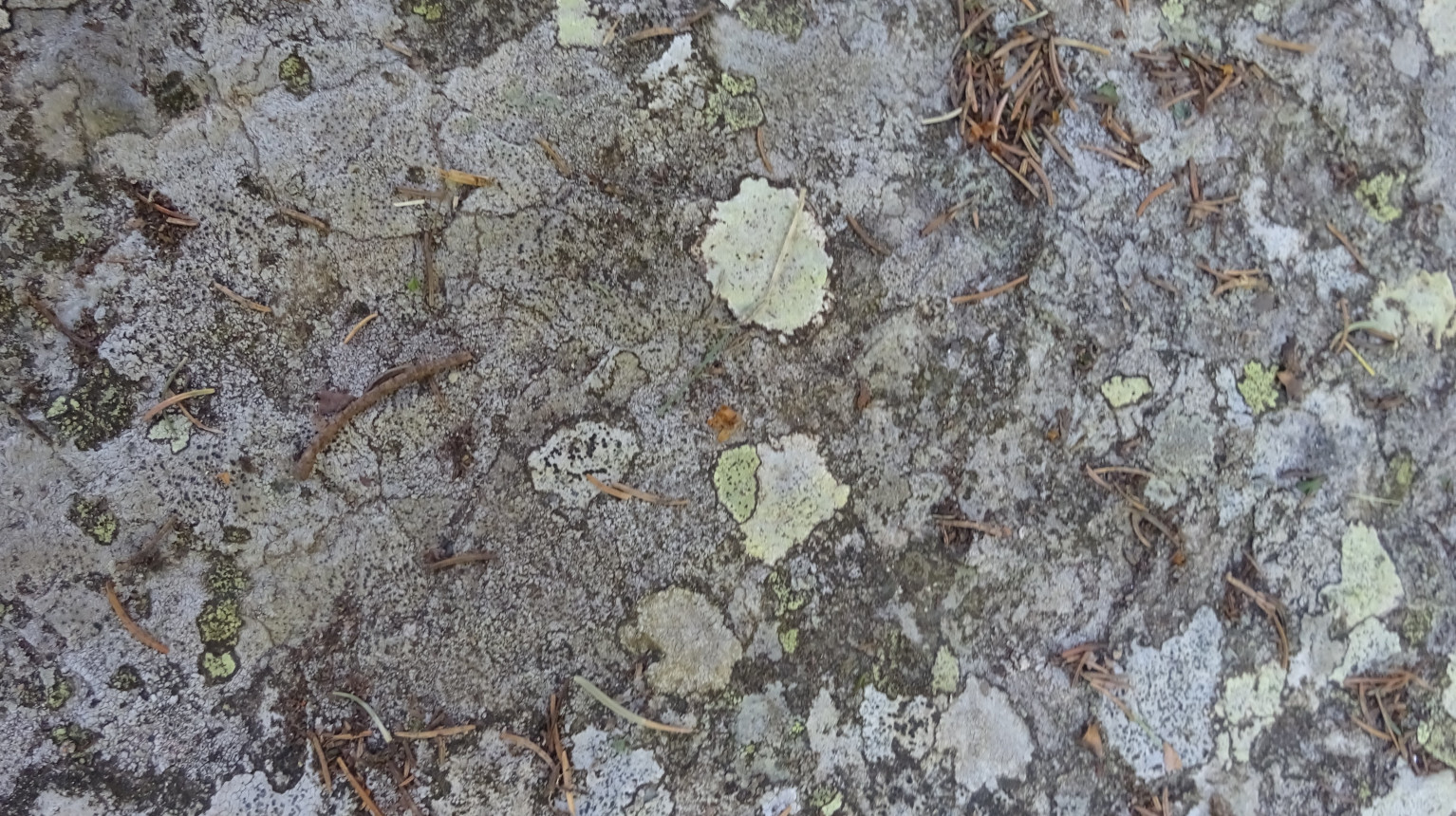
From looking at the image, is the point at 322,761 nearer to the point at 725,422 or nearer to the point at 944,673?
the point at 725,422

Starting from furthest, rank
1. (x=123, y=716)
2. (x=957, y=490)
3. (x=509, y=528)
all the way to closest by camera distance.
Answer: (x=957, y=490)
(x=509, y=528)
(x=123, y=716)

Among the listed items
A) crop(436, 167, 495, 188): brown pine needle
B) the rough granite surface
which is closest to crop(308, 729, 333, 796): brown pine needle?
the rough granite surface

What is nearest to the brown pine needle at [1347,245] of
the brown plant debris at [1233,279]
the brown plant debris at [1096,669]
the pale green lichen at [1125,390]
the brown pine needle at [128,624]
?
the brown plant debris at [1233,279]

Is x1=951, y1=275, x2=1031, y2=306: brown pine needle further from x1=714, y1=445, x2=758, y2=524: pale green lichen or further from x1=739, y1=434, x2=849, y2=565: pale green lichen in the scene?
x1=714, y1=445, x2=758, y2=524: pale green lichen

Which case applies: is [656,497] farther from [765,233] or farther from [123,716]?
[123,716]

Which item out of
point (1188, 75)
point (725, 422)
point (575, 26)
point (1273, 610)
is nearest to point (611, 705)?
point (725, 422)

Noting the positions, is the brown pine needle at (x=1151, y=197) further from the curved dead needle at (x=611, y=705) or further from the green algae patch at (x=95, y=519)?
the green algae patch at (x=95, y=519)

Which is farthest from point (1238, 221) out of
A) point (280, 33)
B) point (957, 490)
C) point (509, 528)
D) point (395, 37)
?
point (280, 33)
